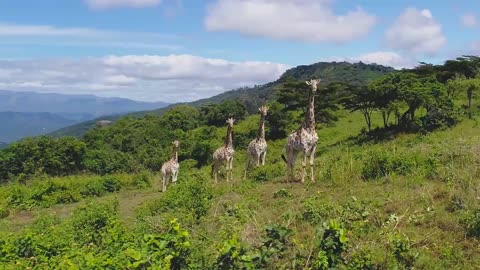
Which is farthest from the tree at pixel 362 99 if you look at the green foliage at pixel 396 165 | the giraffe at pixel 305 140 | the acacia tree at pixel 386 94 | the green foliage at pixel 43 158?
the green foliage at pixel 43 158

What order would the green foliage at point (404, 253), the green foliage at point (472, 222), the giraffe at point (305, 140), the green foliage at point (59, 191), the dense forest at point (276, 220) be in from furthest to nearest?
the green foliage at point (59, 191), the giraffe at point (305, 140), the green foliage at point (472, 222), the green foliage at point (404, 253), the dense forest at point (276, 220)

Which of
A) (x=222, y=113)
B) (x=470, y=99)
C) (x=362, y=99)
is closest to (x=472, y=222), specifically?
(x=362, y=99)

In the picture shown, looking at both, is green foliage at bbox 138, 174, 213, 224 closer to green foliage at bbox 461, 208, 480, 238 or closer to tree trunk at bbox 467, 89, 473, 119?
green foliage at bbox 461, 208, 480, 238

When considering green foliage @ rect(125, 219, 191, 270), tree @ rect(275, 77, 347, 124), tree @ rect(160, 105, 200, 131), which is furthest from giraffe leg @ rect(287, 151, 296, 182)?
tree @ rect(160, 105, 200, 131)

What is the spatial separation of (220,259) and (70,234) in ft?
13.6

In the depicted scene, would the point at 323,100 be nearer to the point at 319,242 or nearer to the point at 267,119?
the point at 267,119

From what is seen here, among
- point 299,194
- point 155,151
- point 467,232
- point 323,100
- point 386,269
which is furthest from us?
point 155,151

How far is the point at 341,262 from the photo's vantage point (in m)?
6.21

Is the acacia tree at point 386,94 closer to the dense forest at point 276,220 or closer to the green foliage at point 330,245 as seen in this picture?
the dense forest at point 276,220

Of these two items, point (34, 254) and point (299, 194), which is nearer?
point (34, 254)

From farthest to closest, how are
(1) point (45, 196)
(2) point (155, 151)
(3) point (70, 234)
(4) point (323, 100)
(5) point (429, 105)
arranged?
(2) point (155, 151)
(4) point (323, 100)
(5) point (429, 105)
(1) point (45, 196)
(3) point (70, 234)

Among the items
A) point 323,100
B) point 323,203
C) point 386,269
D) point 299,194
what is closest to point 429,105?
point 323,100

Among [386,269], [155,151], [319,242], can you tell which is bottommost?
[155,151]

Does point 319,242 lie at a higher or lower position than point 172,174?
higher
